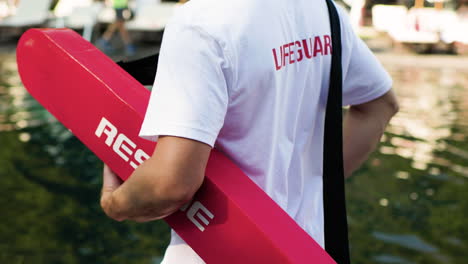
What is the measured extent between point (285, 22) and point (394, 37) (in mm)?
16140

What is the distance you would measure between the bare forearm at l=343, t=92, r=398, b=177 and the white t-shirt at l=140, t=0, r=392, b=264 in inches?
5.5

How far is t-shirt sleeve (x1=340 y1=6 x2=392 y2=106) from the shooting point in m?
1.48

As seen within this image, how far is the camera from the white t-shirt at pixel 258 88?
1.07 meters

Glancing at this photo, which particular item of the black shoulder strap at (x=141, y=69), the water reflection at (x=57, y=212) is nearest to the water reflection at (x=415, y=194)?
the water reflection at (x=57, y=212)

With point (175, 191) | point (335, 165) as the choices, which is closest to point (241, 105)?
point (175, 191)

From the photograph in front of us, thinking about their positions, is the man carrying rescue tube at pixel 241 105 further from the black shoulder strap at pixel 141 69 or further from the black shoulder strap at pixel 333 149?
the black shoulder strap at pixel 141 69

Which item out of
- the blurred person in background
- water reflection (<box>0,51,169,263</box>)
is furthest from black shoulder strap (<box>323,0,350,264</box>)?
the blurred person in background

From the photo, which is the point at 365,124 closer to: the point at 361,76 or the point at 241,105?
the point at 361,76

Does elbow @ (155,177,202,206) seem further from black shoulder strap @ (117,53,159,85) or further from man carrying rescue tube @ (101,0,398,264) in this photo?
black shoulder strap @ (117,53,159,85)

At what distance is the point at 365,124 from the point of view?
1632mm

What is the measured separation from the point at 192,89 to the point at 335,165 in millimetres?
475

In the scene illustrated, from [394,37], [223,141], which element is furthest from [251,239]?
[394,37]

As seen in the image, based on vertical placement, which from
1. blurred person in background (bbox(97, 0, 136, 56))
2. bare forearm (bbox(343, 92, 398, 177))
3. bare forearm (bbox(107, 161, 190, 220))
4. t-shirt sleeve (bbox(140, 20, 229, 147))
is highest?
t-shirt sleeve (bbox(140, 20, 229, 147))

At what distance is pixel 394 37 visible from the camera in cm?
1658
